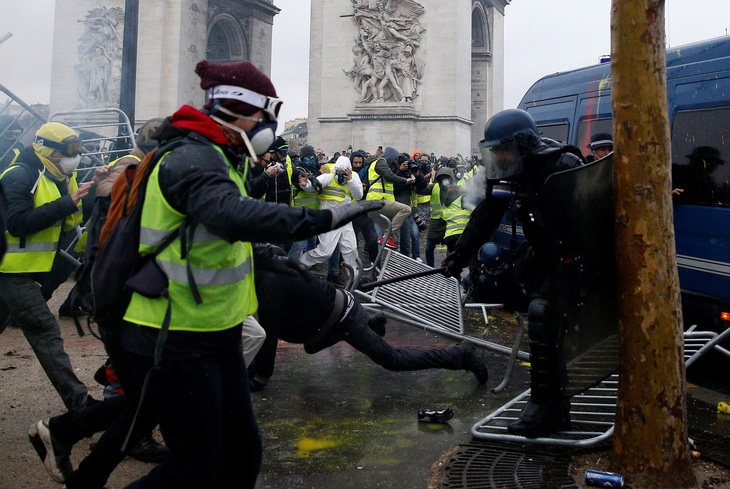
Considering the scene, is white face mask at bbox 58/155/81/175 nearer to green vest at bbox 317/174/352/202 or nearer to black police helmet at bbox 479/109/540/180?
black police helmet at bbox 479/109/540/180

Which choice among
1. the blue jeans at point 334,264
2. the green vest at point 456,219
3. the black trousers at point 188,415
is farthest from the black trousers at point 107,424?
the blue jeans at point 334,264

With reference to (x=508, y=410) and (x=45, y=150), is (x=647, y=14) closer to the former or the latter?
(x=508, y=410)

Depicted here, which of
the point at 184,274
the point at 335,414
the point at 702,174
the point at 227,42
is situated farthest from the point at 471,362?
the point at 227,42

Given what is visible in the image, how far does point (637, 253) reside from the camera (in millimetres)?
3488

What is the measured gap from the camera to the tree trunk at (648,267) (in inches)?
135

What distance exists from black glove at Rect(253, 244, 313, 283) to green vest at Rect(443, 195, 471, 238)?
6.21 meters

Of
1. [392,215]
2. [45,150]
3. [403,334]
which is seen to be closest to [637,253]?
[45,150]

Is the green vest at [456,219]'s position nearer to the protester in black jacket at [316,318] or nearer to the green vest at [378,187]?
the green vest at [378,187]

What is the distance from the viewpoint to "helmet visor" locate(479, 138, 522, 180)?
4.37 metres

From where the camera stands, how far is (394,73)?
1000 inches

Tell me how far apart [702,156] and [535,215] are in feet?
8.38

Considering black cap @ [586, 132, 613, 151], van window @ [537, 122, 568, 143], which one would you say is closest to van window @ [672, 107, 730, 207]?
black cap @ [586, 132, 613, 151]

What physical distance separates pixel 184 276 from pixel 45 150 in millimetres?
2551

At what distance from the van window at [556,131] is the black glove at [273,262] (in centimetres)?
536
